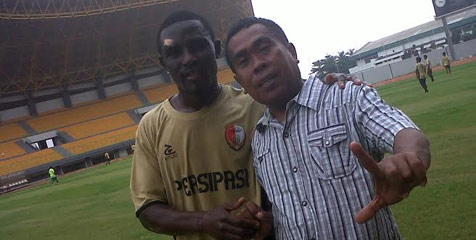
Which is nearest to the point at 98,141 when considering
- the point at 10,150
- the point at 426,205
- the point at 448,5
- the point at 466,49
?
the point at 10,150

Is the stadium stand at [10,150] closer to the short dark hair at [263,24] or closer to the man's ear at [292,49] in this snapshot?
the short dark hair at [263,24]

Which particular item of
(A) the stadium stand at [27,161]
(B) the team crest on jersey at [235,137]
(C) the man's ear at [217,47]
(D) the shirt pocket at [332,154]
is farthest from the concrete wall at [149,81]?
(D) the shirt pocket at [332,154]

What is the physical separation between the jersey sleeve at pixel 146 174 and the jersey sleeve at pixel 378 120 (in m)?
1.04

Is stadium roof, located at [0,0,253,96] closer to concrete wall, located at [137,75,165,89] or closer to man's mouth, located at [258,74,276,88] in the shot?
concrete wall, located at [137,75,165,89]

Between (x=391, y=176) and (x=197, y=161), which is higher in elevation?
(x=197, y=161)

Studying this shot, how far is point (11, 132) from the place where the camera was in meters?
35.8

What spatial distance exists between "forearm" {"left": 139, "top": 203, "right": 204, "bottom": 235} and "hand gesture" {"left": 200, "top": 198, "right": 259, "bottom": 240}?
83 millimetres

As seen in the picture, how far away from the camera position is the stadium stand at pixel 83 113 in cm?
3759

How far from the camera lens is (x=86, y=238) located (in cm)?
761

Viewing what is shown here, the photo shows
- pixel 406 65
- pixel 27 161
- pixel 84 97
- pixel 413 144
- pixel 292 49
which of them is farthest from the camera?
pixel 84 97

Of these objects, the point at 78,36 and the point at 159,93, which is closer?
the point at 78,36

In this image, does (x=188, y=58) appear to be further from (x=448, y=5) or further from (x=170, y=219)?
(x=448, y=5)

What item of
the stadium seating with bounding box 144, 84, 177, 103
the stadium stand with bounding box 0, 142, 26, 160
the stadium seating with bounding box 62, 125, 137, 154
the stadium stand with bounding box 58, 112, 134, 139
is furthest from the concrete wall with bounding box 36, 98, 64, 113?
the stadium seating with bounding box 144, 84, 177, 103

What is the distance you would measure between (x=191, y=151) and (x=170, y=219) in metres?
0.35
